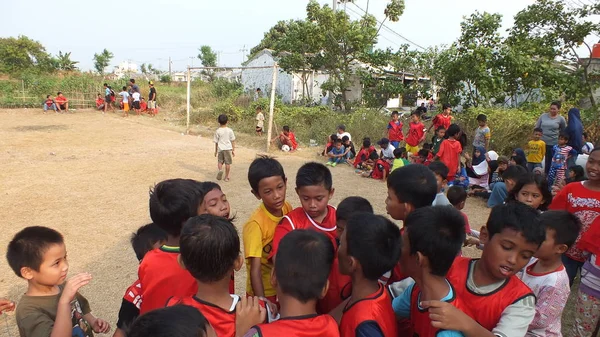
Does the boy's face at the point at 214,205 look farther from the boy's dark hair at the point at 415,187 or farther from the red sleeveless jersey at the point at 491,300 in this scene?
the red sleeveless jersey at the point at 491,300

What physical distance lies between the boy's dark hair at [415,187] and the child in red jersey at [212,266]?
113cm

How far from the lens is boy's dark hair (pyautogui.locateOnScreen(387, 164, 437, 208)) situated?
2.18 meters

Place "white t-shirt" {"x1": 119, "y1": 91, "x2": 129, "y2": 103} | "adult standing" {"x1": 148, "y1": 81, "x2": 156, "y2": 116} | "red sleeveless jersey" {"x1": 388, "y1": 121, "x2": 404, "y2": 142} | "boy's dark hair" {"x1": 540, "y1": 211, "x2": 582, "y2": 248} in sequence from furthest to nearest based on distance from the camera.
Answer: "adult standing" {"x1": 148, "y1": 81, "x2": 156, "y2": 116} → "white t-shirt" {"x1": 119, "y1": 91, "x2": 129, "y2": 103} → "red sleeveless jersey" {"x1": 388, "y1": 121, "x2": 404, "y2": 142} → "boy's dark hair" {"x1": 540, "y1": 211, "x2": 582, "y2": 248}

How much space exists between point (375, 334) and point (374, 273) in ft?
0.76

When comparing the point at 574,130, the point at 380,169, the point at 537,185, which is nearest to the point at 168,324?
the point at 537,185

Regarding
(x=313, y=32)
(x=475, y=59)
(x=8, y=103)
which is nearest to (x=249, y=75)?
(x=313, y=32)

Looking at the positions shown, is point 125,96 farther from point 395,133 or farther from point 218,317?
point 218,317

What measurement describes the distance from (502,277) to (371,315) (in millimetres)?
610

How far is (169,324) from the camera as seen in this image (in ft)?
3.51

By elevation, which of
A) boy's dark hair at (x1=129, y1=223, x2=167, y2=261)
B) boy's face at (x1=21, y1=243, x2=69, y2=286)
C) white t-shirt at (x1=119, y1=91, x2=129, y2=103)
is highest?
white t-shirt at (x1=119, y1=91, x2=129, y2=103)

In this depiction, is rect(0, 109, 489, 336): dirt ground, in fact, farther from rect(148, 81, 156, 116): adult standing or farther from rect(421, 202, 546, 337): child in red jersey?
rect(148, 81, 156, 116): adult standing

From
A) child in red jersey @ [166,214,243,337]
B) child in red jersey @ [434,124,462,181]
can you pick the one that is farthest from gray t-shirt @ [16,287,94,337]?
child in red jersey @ [434,124,462,181]

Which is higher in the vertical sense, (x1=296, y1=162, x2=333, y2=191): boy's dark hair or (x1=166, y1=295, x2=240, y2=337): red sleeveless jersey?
(x1=296, y1=162, x2=333, y2=191): boy's dark hair

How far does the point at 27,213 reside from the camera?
18.1ft
